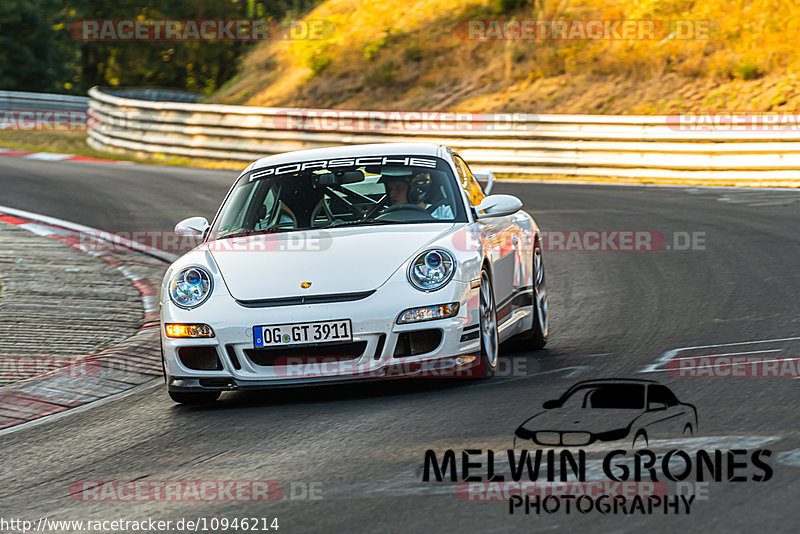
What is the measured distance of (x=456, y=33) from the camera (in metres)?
29.0

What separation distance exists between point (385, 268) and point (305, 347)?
0.61 m

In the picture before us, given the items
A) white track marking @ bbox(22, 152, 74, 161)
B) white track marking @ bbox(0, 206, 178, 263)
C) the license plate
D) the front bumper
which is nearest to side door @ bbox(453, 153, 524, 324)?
the front bumper

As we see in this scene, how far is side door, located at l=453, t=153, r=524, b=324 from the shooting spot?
23.6 feet

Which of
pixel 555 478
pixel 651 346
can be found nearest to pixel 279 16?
pixel 651 346

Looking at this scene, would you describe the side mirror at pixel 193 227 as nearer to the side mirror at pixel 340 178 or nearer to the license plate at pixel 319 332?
the side mirror at pixel 340 178

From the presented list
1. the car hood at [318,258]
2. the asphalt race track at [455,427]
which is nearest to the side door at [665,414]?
the asphalt race track at [455,427]

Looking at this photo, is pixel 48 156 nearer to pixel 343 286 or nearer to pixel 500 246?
pixel 500 246

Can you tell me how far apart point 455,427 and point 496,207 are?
205 cm

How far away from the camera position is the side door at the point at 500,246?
718cm

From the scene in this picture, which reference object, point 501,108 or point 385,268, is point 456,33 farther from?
point 385,268

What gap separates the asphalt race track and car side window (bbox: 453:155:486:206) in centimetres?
105

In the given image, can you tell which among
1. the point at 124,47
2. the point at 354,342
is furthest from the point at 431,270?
the point at 124,47

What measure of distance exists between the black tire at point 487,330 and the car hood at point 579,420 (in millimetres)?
891

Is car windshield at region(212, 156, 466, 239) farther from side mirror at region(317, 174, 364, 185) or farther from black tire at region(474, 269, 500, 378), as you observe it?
black tire at region(474, 269, 500, 378)
